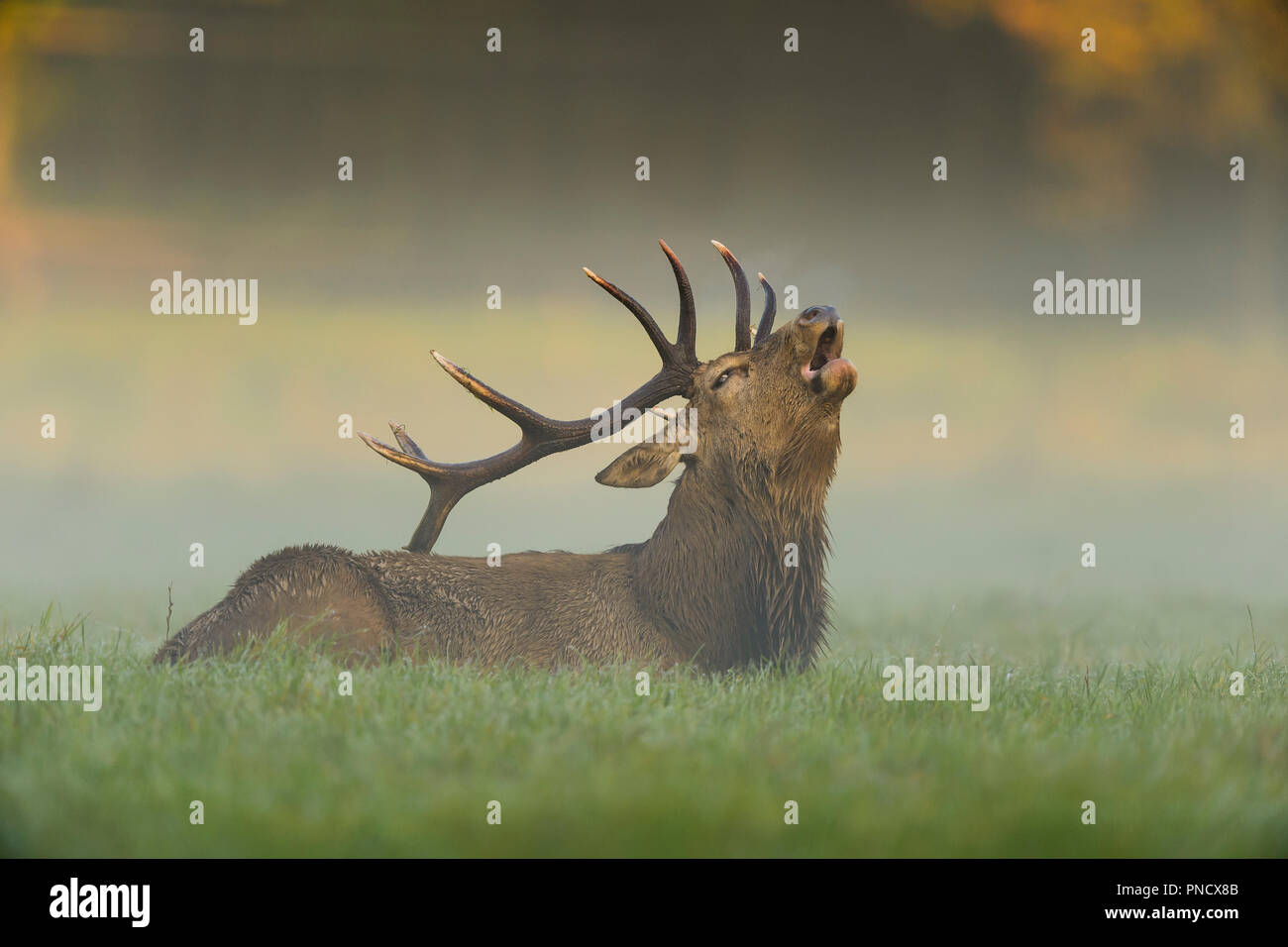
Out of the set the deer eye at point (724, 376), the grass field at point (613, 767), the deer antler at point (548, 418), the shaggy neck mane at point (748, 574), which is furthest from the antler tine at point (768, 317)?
the grass field at point (613, 767)

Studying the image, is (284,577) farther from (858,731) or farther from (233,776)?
(858,731)

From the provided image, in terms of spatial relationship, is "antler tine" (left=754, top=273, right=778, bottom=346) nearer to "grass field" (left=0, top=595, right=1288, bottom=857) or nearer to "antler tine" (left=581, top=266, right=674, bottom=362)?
"antler tine" (left=581, top=266, right=674, bottom=362)

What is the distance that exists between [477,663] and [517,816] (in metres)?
2.53

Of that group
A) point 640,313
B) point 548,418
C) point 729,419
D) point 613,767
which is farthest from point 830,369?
point 613,767

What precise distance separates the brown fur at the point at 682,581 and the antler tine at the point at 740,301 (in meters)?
0.16

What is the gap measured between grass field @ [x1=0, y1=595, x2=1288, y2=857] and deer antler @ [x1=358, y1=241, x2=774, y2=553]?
55.5 inches

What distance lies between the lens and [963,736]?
4.63 metres

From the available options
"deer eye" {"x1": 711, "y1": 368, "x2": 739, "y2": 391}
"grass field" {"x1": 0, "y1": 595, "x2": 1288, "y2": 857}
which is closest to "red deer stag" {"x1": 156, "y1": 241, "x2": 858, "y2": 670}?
"deer eye" {"x1": 711, "y1": 368, "x2": 739, "y2": 391}

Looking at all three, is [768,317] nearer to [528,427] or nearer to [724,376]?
[724,376]

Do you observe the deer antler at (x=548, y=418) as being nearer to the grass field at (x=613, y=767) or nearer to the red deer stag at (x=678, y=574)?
the red deer stag at (x=678, y=574)

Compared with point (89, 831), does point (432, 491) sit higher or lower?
higher

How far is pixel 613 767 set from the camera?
4.00m

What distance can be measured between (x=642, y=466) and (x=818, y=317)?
1.22 meters

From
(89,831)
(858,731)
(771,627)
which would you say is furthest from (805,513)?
(89,831)
